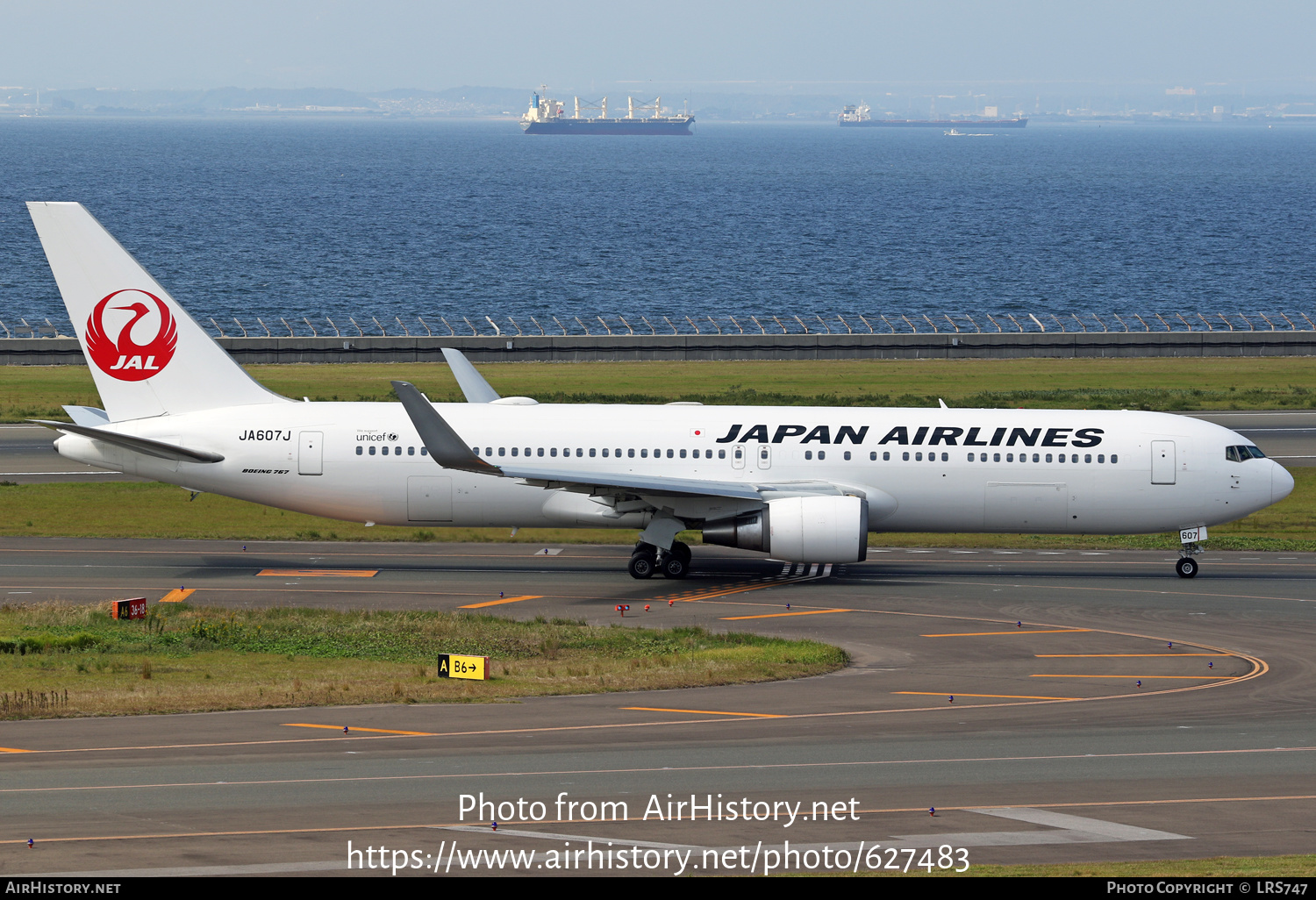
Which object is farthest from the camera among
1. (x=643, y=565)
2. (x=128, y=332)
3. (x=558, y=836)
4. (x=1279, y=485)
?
(x=1279, y=485)

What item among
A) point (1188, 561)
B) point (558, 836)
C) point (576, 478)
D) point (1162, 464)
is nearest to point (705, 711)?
point (558, 836)

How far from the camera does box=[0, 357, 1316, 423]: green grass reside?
68562mm

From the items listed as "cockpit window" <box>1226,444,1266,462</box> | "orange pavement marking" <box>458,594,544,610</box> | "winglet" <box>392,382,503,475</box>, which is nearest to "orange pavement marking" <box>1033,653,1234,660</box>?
"cockpit window" <box>1226,444,1266,462</box>

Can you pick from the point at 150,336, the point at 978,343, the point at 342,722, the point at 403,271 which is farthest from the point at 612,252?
the point at 342,722

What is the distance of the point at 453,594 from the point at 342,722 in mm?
12929

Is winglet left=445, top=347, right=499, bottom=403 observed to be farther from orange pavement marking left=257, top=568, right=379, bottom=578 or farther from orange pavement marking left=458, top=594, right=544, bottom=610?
orange pavement marking left=458, top=594, right=544, bottom=610

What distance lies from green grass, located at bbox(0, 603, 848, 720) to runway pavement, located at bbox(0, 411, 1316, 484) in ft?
64.3

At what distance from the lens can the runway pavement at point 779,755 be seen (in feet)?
63.9

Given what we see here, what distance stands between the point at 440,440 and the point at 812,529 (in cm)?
999

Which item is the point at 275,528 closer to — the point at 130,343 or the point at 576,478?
the point at 130,343

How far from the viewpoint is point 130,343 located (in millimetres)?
42062

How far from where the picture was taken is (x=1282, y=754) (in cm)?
2459

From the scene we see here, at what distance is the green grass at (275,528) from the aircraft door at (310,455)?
652 centimetres
